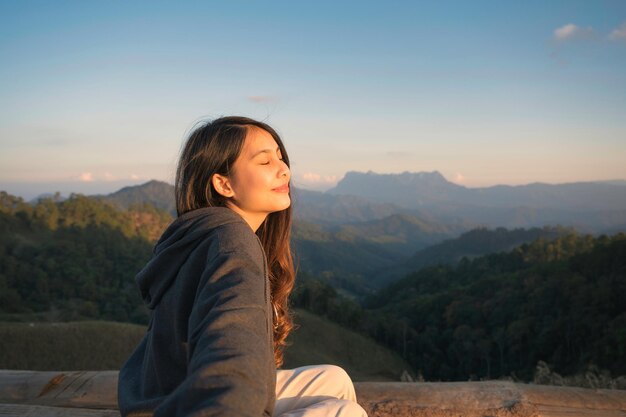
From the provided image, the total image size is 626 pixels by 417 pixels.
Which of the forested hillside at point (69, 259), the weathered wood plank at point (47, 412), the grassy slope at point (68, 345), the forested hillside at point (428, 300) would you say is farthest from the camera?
the forested hillside at point (69, 259)

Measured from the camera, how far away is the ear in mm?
1803

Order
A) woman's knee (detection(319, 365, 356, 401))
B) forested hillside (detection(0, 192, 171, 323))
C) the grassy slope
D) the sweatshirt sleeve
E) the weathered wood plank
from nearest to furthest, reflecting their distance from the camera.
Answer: the sweatshirt sleeve
woman's knee (detection(319, 365, 356, 401))
the weathered wood plank
the grassy slope
forested hillside (detection(0, 192, 171, 323))

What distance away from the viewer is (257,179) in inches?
72.2

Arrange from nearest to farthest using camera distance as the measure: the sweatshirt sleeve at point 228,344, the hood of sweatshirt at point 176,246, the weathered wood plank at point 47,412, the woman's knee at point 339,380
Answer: the sweatshirt sleeve at point 228,344 < the hood of sweatshirt at point 176,246 < the woman's knee at point 339,380 < the weathered wood plank at point 47,412

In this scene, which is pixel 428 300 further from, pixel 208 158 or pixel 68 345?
pixel 208 158

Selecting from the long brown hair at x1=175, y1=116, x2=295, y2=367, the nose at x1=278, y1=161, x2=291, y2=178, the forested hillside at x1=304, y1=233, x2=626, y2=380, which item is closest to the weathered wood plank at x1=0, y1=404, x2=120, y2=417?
the long brown hair at x1=175, y1=116, x2=295, y2=367

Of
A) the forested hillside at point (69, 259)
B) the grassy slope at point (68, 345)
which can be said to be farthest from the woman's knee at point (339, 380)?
the forested hillside at point (69, 259)

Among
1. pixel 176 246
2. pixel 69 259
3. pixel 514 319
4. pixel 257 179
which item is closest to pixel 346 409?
pixel 176 246

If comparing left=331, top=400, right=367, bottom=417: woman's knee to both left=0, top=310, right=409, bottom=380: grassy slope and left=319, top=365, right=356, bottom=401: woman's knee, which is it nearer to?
left=319, top=365, right=356, bottom=401: woman's knee

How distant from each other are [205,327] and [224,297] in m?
0.09

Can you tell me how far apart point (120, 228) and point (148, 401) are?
169 feet

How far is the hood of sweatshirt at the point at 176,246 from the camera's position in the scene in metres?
1.51

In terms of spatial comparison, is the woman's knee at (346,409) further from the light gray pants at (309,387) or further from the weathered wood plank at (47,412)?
the weathered wood plank at (47,412)

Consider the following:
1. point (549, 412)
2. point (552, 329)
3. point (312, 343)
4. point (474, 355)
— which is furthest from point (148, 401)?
point (474, 355)
